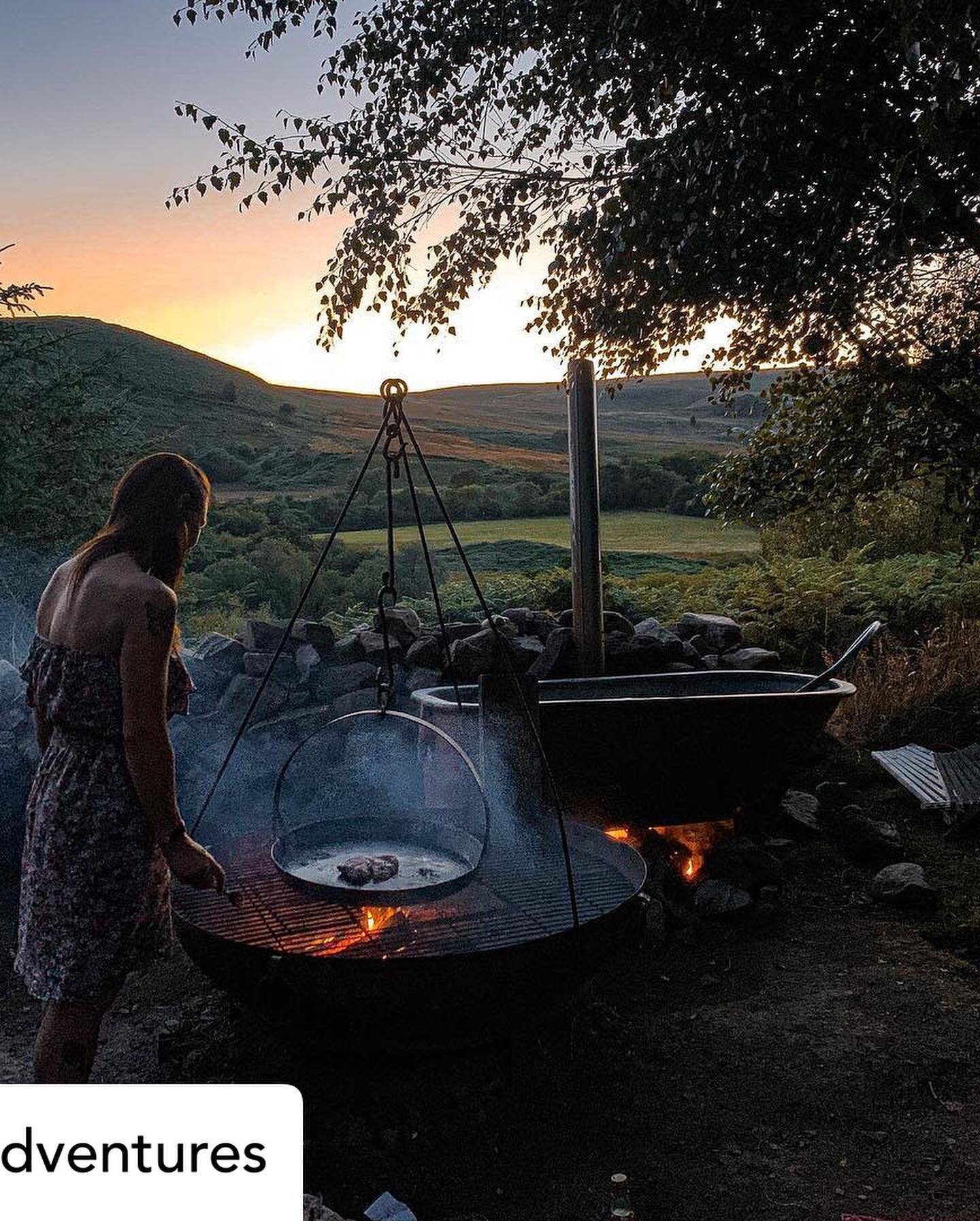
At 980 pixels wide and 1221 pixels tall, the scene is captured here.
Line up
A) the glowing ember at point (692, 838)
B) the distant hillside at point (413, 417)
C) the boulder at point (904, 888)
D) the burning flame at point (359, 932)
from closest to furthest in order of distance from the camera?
the burning flame at point (359, 932)
the boulder at point (904, 888)
the glowing ember at point (692, 838)
the distant hillside at point (413, 417)

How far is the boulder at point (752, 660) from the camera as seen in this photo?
651 cm

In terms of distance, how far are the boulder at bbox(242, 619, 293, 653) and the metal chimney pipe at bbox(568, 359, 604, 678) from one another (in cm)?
202

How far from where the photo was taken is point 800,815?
5461 millimetres

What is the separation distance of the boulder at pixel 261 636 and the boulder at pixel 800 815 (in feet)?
11.1

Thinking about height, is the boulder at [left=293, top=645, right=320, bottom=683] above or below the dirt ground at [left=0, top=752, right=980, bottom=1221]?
above

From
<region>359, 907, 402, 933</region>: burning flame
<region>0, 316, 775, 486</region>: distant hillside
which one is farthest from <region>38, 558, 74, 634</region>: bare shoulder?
<region>0, 316, 775, 486</region>: distant hillside

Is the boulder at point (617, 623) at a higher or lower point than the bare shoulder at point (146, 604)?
lower

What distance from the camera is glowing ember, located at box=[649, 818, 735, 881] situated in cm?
493

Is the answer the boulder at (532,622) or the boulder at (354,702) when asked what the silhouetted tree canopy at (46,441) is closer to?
the boulder at (354,702)

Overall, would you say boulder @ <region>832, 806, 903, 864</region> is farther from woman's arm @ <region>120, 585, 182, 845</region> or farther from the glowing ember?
woman's arm @ <region>120, 585, 182, 845</region>

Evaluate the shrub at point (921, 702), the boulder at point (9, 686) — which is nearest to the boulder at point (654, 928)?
the shrub at point (921, 702)

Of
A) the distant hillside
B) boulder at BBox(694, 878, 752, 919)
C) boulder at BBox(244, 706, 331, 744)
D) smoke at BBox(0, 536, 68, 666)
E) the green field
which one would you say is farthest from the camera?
the distant hillside

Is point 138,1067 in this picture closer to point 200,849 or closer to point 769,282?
point 200,849

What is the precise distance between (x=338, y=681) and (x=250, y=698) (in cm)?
62
